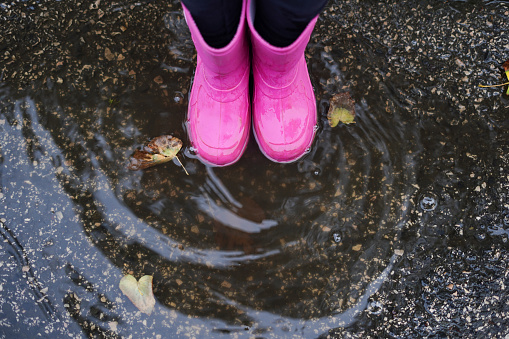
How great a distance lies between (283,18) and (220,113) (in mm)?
499

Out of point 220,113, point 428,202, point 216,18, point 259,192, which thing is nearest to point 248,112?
point 220,113

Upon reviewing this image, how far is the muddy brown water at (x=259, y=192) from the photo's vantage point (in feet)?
4.62

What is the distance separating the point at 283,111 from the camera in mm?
1479

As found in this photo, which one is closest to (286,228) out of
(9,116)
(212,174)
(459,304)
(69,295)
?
(212,174)

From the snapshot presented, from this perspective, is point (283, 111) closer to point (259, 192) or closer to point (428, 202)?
point (259, 192)

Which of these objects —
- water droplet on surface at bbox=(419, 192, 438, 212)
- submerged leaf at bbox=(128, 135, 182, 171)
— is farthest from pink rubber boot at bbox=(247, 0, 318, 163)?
water droplet on surface at bbox=(419, 192, 438, 212)

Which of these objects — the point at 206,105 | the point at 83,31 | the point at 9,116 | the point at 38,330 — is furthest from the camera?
the point at 83,31

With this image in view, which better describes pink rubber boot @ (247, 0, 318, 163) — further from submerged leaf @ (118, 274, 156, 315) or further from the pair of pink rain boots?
submerged leaf @ (118, 274, 156, 315)

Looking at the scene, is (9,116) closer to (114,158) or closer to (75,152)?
(75,152)

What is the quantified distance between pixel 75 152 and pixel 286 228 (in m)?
0.93

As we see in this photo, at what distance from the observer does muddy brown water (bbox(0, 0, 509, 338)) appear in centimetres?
141

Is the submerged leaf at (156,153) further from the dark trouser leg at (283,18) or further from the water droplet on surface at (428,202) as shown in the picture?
the water droplet on surface at (428,202)

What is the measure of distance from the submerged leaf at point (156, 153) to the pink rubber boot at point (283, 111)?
356 millimetres

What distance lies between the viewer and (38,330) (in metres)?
1.38
